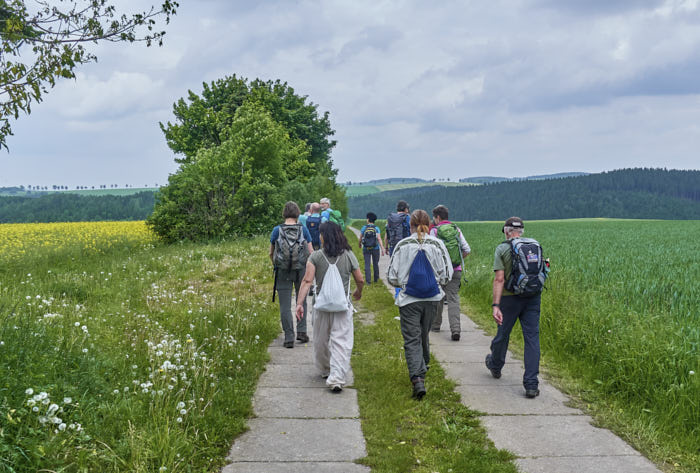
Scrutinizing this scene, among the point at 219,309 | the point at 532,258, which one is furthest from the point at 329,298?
the point at 219,309

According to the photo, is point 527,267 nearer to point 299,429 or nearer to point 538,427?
point 538,427

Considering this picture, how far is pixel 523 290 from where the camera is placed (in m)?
5.69

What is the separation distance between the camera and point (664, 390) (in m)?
5.34

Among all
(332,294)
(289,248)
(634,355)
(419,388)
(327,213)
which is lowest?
(419,388)

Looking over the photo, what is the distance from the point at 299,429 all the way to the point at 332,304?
5.13ft

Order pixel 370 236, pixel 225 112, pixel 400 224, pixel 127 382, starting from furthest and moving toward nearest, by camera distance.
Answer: pixel 225 112 < pixel 370 236 < pixel 400 224 < pixel 127 382

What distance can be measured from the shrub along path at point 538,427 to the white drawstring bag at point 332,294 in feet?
5.32

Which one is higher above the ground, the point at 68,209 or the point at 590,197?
the point at 590,197

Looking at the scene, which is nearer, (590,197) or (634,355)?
(634,355)

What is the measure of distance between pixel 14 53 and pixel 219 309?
4613 millimetres

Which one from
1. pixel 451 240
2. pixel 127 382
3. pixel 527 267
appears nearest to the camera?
pixel 127 382

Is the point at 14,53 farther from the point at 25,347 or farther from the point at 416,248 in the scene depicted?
the point at 416,248

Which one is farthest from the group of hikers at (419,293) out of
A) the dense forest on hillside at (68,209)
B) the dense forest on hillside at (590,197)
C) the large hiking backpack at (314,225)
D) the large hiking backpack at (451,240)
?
the dense forest on hillside at (590,197)

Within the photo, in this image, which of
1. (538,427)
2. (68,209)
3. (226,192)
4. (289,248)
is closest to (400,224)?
(289,248)
